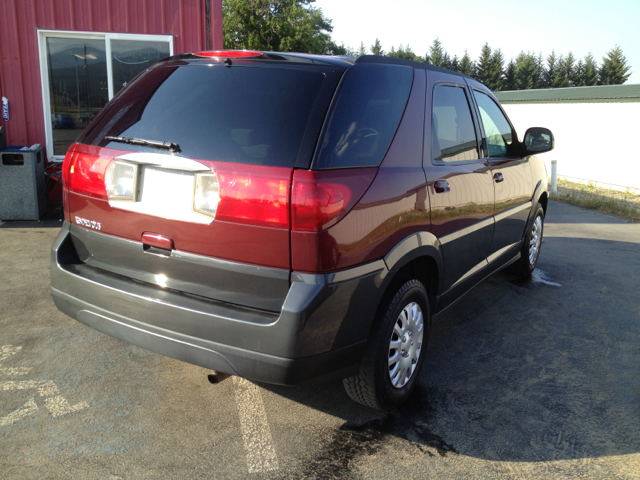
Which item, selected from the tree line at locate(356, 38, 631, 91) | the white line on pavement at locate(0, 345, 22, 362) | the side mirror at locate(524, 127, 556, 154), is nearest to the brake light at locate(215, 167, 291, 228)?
the white line on pavement at locate(0, 345, 22, 362)

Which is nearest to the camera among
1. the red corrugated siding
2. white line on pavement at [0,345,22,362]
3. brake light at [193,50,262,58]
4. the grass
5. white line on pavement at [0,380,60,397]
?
brake light at [193,50,262,58]

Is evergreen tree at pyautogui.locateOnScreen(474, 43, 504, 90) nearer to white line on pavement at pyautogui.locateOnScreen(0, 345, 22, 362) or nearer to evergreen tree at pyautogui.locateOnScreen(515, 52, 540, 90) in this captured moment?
evergreen tree at pyautogui.locateOnScreen(515, 52, 540, 90)

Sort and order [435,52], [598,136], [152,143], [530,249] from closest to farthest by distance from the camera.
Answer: [152,143]
[530,249]
[598,136]
[435,52]

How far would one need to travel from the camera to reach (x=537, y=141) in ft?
15.9

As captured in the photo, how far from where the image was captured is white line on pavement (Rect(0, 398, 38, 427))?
110 inches

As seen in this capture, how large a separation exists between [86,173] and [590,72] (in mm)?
93391

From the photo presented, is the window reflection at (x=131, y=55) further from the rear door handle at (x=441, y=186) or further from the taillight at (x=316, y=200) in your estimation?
the taillight at (x=316, y=200)

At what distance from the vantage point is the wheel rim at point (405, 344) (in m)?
2.95

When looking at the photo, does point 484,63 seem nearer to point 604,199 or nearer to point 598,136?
point 598,136

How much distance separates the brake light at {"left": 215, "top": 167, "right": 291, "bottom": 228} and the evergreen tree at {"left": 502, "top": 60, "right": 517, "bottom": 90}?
292ft

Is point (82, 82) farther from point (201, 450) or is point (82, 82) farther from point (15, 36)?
point (201, 450)

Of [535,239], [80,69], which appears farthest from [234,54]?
[80,69]

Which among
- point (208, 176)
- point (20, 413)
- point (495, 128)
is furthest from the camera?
point (495, 128)

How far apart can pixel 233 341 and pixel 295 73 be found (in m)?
1.30
